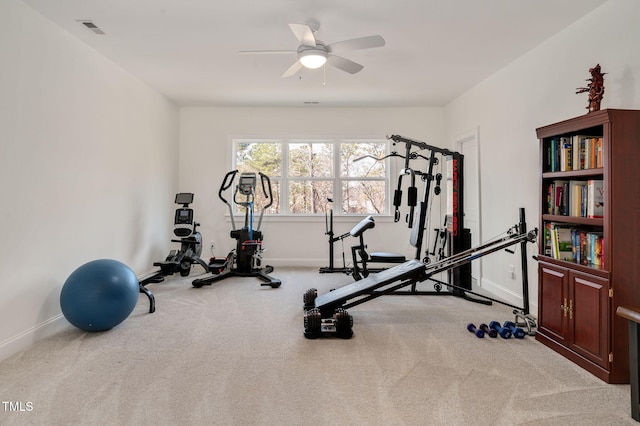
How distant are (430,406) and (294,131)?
198 inches

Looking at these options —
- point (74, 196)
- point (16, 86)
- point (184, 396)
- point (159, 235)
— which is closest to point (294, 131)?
point (159, 235)

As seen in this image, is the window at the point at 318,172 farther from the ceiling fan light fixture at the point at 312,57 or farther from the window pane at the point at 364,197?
the ceiling fan light fixture at the point at 312,57

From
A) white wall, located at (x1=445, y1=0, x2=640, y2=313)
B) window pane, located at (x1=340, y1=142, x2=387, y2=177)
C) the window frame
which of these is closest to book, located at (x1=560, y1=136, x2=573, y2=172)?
white wall, located at (x1=445, y1=0, x2=640, y2=313)

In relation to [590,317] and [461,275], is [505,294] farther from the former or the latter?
[590,317]

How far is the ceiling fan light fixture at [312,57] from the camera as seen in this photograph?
3.11 metres

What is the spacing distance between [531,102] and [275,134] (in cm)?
393

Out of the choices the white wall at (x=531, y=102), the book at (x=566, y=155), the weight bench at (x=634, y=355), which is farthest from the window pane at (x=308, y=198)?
the weight bench at (x=634, y=355)

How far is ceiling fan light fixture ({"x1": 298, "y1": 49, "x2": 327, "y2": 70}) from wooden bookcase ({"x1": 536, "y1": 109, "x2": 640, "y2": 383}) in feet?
6.37

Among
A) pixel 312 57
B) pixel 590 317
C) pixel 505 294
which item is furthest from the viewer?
pixel 505 294

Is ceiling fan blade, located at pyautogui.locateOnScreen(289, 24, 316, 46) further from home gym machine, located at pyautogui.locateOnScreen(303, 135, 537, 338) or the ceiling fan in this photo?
home gym machine, located at pyautogui.locateOnScreen(303, 135, 537, 338)

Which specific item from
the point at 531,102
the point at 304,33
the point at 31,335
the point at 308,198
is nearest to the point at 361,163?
the point at 308,198

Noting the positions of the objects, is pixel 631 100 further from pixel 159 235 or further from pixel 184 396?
pixel 159 235

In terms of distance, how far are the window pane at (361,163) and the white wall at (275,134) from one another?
0.24 metres

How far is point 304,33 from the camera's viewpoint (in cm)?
284
